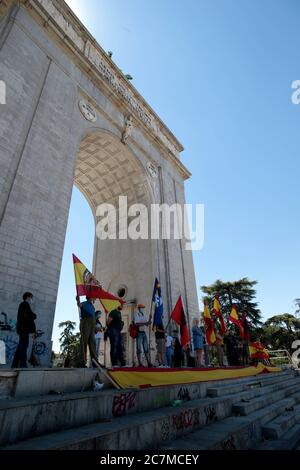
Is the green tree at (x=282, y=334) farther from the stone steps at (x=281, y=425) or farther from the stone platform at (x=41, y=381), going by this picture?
the stone platform at (x=41, y=381)

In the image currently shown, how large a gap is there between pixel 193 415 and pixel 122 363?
3.35 m

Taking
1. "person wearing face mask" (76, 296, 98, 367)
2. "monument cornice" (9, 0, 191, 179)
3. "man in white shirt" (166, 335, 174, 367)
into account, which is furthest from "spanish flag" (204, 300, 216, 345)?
"monument cornice" (9, 0, 191, 179)

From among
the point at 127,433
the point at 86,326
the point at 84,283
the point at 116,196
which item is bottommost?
the point at 127,433

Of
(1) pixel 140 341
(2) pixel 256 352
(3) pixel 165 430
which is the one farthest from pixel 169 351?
(2) pixel 256 352

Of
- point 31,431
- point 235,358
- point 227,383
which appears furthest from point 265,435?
point 235,358

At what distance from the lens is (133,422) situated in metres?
3.47

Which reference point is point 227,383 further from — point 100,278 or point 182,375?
point 100,278

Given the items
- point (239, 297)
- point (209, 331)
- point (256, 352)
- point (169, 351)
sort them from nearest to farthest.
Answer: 1. point (169, 351)
2. point (209, 331)
3. point (256, 352)
4. point (239, 297)

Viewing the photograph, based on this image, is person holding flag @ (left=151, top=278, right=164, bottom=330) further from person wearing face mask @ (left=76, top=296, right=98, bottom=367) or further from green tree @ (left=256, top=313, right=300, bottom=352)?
green tree @ (left=256, top=313, right=300, bottom=352)

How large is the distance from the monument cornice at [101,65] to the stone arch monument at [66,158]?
0.05 metres

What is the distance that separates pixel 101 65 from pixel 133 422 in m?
17.5

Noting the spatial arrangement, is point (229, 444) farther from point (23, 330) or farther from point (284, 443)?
point (23, 330)

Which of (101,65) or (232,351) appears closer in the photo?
(232,351)

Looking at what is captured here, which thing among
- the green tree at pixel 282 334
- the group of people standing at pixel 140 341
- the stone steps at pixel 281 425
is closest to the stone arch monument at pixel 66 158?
the group of people standing at pixel 140 341
